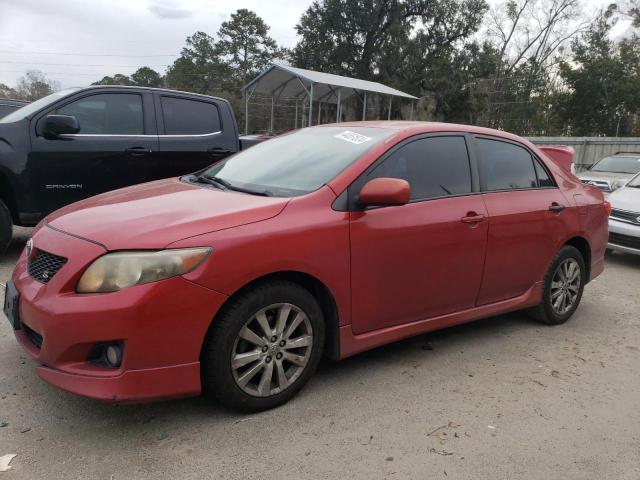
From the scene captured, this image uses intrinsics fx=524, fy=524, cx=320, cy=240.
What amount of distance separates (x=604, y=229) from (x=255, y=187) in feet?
11.2

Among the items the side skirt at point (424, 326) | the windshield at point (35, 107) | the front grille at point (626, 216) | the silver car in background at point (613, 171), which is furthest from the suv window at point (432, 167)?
the silver car in background at point (613, 171)

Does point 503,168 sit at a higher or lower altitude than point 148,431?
higher

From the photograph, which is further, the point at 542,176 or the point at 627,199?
the point at 627,199

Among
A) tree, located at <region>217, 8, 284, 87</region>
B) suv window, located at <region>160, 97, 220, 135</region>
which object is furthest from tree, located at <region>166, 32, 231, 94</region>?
suv window, located at <region>160, 97, 220, 135</region>

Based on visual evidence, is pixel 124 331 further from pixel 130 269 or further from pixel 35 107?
pixel 35 107

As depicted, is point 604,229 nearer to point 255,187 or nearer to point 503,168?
point 503,168

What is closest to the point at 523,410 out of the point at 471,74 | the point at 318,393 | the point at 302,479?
the point at 318,393

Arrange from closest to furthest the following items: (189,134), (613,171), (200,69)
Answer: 1. (189,134)
2. (613,171)
3. (200,69)

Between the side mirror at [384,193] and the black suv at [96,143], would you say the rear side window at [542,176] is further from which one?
the black suv at [96,143]

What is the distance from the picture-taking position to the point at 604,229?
4.81 meters

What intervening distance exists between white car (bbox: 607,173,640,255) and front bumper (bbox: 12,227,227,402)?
6.54 metres

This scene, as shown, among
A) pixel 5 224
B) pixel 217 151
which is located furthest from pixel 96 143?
pixel 217 151

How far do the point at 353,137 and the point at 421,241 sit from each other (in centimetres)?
85

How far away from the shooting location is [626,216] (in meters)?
7.31
